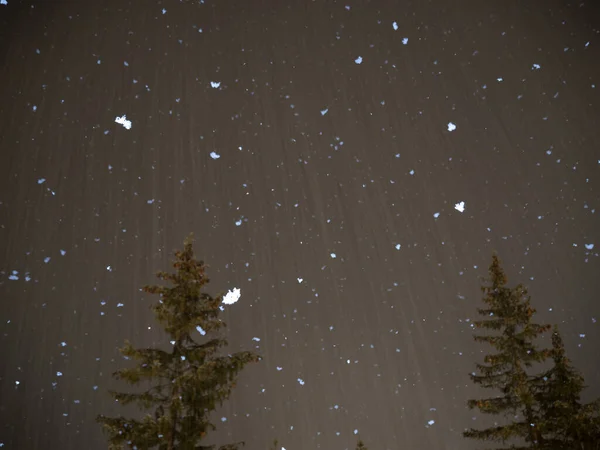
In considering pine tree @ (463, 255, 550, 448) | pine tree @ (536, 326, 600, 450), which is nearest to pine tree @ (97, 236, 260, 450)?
pine tree @ (463, 255, 550, 448)

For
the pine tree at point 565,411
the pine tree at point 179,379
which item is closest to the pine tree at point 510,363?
the pine tree at point 565,411

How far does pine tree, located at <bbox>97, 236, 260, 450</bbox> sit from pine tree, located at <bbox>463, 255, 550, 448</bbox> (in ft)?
15.7

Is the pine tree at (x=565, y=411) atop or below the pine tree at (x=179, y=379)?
below

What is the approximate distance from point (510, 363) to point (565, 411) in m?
1.29

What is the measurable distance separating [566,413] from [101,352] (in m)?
170

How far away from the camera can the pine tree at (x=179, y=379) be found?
775 centimetres

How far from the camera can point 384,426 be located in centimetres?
11156

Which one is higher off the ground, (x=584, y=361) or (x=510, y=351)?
(x=584, y=361)

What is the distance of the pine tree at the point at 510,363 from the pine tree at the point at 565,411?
336 millimetres

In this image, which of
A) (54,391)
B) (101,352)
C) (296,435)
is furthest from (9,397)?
(101,352)

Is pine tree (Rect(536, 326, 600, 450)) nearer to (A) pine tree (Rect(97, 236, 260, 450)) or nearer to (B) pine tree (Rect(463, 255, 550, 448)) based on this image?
(B) pine tree (Rect(463, 255, 550, 448))

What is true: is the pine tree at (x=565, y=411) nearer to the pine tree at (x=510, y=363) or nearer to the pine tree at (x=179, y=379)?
the pine tree at (x=510, y=363)

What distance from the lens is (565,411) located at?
930 cm

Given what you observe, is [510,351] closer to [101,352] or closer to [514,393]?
[514,393]
